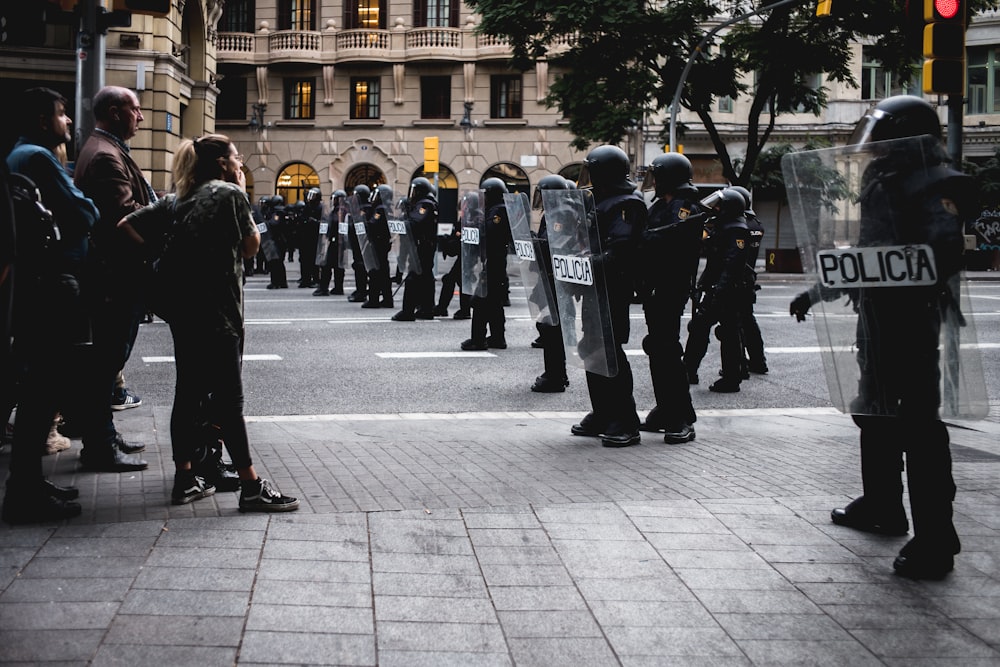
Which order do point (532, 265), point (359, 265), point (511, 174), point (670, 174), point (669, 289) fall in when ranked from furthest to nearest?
point (511, 174) → point (359, 265) → point (532, 265) → point (670, 174) → point (669, 289)

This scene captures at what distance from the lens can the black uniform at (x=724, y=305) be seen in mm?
9375

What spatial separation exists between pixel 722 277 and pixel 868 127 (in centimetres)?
505

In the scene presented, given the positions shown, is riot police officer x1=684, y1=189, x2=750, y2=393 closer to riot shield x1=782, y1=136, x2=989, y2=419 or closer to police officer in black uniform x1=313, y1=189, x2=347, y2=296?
riot shield x1=782, y1=136, x2=989, y2=419

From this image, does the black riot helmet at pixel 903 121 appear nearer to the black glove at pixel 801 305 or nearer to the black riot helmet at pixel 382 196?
the black glove at pixel 801 305

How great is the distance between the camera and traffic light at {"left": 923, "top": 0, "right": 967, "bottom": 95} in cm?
786

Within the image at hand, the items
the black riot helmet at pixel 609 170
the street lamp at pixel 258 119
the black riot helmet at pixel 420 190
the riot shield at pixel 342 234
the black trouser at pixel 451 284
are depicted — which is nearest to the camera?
the black riot helmet at pixel 609 170

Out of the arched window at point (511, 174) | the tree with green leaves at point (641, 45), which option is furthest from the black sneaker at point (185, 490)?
the arched window at point (511, 174)

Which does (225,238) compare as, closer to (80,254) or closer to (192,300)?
(192,300)

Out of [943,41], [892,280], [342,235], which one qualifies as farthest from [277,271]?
[892,280]

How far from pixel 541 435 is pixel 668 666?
3862 millimetres

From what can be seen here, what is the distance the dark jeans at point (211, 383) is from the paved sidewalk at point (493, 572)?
326 mm

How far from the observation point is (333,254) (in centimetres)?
1989

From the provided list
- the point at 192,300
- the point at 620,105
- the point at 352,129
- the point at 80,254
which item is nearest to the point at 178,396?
the point at 192,300

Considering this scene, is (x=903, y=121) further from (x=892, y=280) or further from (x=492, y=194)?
(x=492, y=194)
